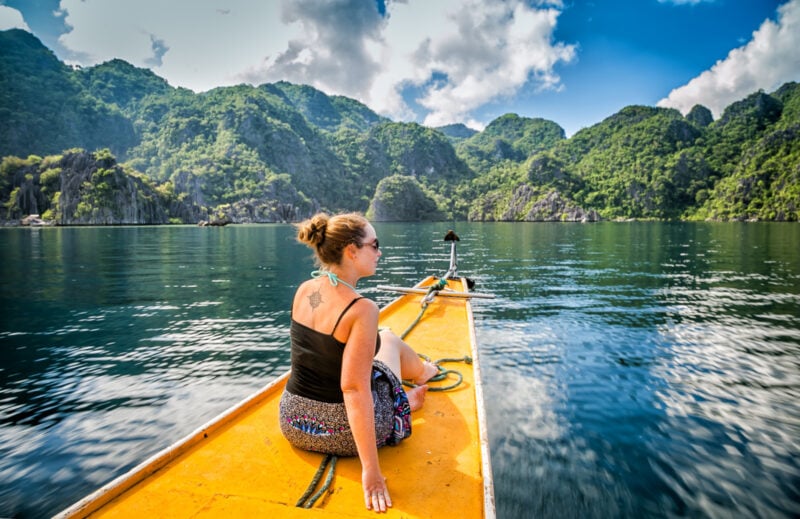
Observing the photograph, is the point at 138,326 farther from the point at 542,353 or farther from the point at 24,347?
the point at 542,353

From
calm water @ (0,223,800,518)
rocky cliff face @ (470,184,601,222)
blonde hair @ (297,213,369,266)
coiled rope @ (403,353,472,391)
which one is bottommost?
calm water @ (0,223,800,518)

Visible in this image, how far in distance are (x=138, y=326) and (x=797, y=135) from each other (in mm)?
190624

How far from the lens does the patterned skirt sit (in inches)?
127

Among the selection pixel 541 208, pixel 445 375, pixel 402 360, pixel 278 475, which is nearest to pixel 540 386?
pixel 445 375

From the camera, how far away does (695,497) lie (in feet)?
14.7

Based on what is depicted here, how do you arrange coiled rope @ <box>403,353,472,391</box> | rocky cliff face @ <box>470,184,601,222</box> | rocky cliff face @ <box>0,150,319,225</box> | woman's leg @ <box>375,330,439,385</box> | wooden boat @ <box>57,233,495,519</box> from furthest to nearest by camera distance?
1. rocky cliff face @ <box>470,184,601,222</box>
2. rocky cliff face @ <box>0,150,319,225</box>
3. coiled rope @ <box>403,353,472,391</box>
4. woman's leg @ <box>375,330,439,385</box>
5. wooden boat @ <box>57,233,495,519</box>

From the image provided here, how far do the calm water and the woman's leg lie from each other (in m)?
1.51

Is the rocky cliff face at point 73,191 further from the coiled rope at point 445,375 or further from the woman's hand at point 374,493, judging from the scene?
the woman's hand at point 374,493

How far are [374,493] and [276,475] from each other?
3.05ft

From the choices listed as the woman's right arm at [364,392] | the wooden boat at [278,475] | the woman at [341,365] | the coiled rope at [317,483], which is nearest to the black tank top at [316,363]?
the woman at [341,365]

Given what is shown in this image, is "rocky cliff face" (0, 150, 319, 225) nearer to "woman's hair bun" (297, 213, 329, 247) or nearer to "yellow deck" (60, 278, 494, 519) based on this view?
"yellow deck" (60, 278, 494, 519)

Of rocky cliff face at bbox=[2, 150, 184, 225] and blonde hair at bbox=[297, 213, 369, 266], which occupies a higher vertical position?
rocky cliff face at bbox=[2, 150, 184, 225]

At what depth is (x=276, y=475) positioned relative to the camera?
3201 mm

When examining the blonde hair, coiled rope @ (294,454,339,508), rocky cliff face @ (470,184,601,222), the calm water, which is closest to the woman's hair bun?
the blonde hair
